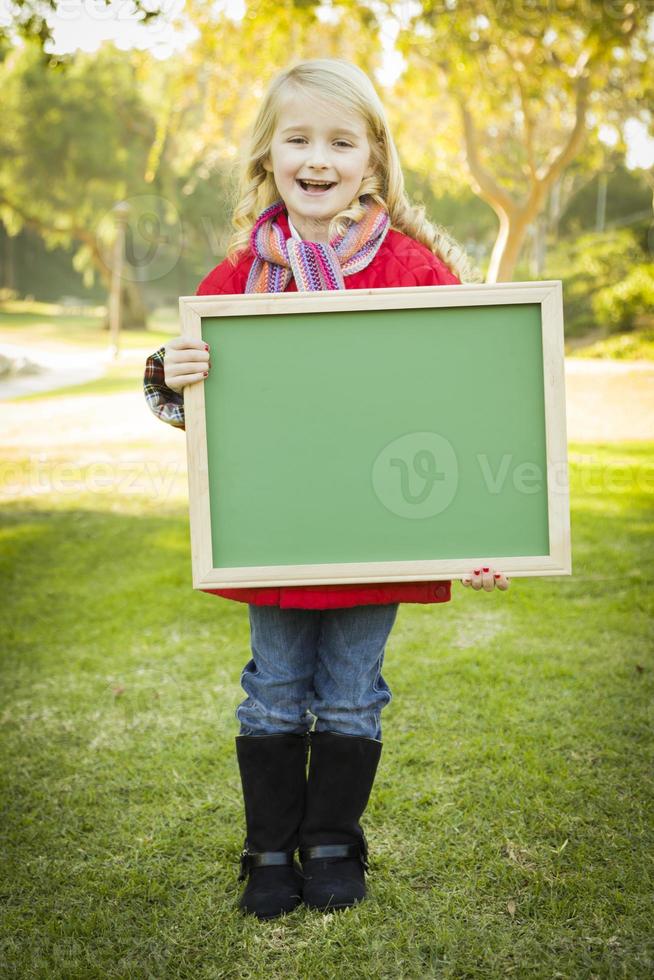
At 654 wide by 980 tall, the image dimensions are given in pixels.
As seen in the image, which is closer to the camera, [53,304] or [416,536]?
[416,536]

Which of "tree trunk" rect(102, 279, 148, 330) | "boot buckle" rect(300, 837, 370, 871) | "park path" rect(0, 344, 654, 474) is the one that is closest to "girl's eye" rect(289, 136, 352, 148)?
"boot buckle" rect(300, 837, 370, 871)

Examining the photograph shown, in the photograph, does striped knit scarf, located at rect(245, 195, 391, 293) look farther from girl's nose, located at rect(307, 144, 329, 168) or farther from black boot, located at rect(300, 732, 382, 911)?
black boot, located at rect(300, 732, 382, 911)

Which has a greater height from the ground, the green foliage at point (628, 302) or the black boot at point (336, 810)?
the green foliage at point (628, 302)

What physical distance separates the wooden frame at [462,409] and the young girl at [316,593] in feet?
0.34

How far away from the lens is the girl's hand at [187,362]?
177 cm

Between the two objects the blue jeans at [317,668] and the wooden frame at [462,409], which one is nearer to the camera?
the wooden frame at [462,409]

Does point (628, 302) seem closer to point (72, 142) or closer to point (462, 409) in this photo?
point (462, 409)

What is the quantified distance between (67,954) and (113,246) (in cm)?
2775

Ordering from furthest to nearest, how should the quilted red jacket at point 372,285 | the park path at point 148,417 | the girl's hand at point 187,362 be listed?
1. the park path at point 148,417
2. the quilted red jacket at point 372,285
3. the girl's hand at point 187,362

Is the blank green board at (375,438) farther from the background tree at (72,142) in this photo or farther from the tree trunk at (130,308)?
the tree trunk at (130,308)

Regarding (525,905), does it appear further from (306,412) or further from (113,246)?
(113,246)

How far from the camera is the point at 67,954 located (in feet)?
6.27

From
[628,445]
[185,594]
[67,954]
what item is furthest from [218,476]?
[628,445]

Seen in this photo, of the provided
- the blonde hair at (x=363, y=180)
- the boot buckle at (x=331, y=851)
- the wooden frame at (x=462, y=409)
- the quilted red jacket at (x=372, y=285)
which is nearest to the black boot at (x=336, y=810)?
the boot buckle at (x=331, y=851)
